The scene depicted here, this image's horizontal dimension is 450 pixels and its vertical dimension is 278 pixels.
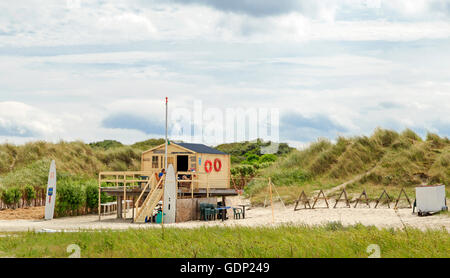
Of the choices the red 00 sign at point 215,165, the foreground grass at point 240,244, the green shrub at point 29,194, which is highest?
the red 00 sign at point 215,165

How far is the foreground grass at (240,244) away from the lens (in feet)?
31.0

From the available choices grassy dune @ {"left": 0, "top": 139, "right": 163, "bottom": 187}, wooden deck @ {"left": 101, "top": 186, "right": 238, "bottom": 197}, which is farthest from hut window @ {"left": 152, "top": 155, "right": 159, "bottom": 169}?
grassy dune @ {"left": 0, "top": 139, "right": 163, "bottom": 187}

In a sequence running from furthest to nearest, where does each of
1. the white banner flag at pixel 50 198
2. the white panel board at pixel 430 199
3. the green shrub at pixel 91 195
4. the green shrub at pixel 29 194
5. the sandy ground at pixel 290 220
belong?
the green shrub at pixel 91 195
the green shrub at pixel 29 194
the white banner flag at pixel 50 198
the white panel board at pixel 430 199
the sandy ground at pixel 290 220

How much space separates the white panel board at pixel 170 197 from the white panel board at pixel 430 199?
937 centimetres

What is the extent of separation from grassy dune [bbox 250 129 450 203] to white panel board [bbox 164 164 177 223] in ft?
23.7

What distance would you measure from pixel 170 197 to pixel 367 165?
15.8 m

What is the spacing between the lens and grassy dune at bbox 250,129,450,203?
28.2 meters

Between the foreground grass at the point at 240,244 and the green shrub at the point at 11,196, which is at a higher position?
the foreground grass at the point at 240,244

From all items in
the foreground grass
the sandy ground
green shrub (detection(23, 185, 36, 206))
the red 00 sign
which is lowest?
the sandy ground

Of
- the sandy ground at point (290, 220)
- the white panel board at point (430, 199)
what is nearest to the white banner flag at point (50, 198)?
the sandy ground at point (290, 220)

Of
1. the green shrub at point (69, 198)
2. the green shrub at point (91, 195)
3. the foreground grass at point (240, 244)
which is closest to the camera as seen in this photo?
the foreground grass at point (240, 244)

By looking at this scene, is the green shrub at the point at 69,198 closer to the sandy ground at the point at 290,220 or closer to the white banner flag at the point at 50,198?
the sandy ground at the point at 290,220

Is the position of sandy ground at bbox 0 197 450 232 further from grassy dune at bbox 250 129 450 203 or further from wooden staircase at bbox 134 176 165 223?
grassy dune at bbox 250 129 450 203

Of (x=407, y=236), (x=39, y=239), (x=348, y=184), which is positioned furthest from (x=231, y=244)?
(x=348, y=184)
